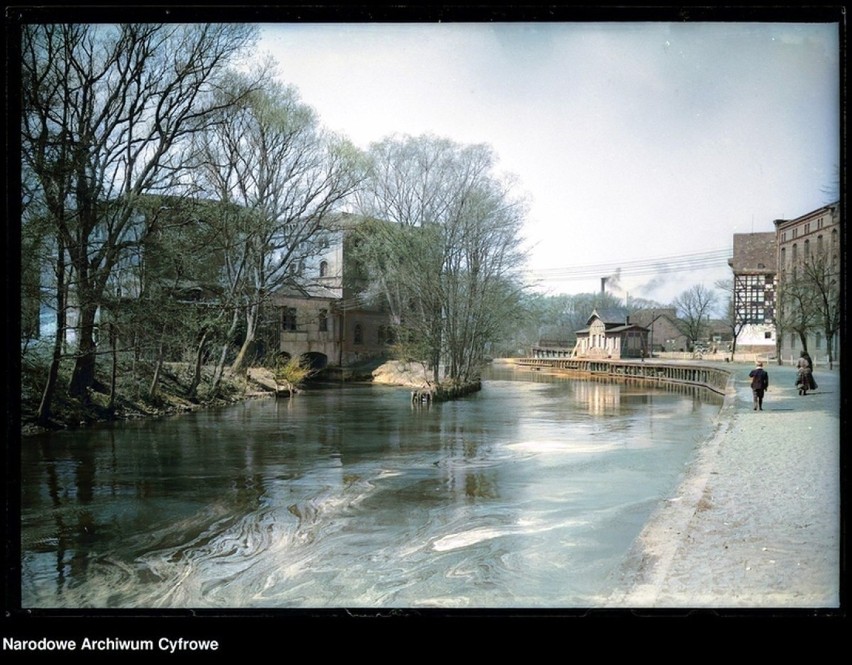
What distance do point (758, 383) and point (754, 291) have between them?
40 centimetres

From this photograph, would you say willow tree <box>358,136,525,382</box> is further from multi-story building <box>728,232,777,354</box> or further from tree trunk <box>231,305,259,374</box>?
multi-story building <box>728,232,777,354</box>

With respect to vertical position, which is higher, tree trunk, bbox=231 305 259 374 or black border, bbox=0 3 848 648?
tree trunk, bbox=231 305 259 374

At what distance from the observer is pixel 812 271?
2180 millimetres

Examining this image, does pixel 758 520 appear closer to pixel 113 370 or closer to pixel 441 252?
pixel 441 252

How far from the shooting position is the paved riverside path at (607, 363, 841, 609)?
190 centimetres

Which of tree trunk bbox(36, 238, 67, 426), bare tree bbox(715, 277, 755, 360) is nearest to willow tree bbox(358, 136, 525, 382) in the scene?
Answer: bare tree bbox(715, 277, 755, 360)

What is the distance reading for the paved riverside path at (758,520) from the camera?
1896 mm

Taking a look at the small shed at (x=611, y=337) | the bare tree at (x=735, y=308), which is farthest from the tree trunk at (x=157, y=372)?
the bare tree at (x=735, y=308)

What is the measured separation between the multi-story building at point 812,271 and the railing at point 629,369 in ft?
1.28

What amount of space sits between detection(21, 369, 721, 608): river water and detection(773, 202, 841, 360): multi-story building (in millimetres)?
442
